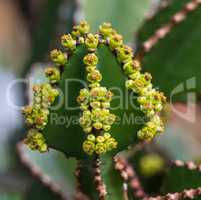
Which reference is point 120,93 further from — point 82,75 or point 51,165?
point 51,165

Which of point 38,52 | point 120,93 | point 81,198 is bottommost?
point 81,198

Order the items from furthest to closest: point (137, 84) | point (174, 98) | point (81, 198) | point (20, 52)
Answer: point (20, 52) < point (174, 98) < point (81, 198) < point (137, 84)

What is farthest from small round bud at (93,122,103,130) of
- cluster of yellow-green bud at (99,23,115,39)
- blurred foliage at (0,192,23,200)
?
blurred foliage at (0,192,23,200)

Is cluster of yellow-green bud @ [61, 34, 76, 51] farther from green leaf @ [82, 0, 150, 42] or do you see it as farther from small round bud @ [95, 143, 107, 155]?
green leaf @ [82, 0, 150, 42]

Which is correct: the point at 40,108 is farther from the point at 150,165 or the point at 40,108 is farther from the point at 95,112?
the point at 150,165

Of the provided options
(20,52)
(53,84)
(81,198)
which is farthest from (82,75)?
(20,52)

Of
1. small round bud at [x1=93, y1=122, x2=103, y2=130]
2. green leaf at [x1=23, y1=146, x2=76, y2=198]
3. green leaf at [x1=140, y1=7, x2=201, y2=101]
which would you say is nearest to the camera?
small round bud at [x1=93, y1=122, x2=103, y2=130]

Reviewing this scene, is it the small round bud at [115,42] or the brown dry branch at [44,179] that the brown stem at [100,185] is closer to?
the small round bud at [115,42]
